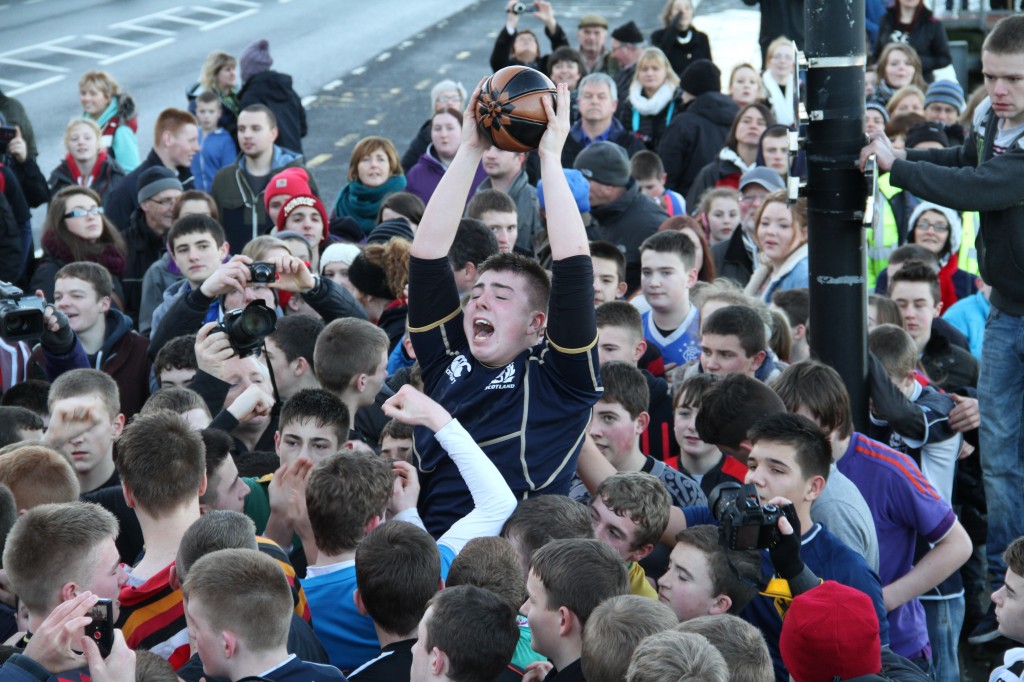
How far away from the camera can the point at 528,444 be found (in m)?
5.10

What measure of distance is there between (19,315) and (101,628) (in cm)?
344

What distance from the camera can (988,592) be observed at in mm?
7699

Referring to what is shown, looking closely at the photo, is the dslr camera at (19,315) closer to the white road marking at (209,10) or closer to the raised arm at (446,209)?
the raised arm at (446,209)

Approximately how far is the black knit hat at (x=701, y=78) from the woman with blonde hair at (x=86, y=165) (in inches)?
234

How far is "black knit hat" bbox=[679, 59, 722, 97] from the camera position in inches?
550

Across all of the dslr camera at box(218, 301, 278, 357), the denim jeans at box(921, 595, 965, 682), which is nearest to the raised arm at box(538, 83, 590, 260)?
the dslr camera at box(218, 301, 278, 357)

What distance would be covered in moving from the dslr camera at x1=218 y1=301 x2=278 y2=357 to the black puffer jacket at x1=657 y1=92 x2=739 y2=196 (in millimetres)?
7871

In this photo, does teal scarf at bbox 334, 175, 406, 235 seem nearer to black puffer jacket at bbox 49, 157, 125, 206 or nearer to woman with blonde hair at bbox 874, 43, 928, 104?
black puffer jacket at bbox 49, 157, 125, 206

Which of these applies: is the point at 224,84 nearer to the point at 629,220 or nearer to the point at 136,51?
the point at 629,220

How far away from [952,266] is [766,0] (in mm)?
8842

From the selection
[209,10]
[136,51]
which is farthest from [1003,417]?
[209,10]

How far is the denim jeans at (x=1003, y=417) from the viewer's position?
6.86 metres

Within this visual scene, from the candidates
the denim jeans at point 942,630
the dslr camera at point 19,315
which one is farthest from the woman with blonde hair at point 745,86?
the dslr camera at point 19,315

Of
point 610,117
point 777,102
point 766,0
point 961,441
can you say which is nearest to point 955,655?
point 961,441
